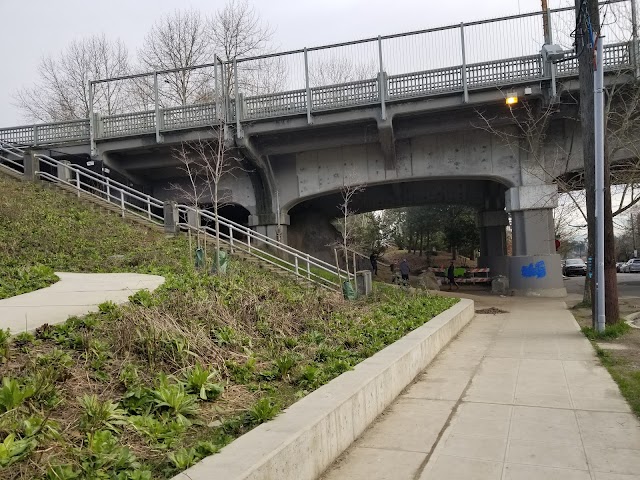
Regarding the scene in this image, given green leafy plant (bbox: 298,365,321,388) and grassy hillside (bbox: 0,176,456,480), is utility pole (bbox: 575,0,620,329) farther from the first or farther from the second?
green leafy plant (bbox: 298,365,321,388)

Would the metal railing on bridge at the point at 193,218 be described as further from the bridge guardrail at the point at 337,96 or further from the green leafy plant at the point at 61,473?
the green leafy plant at the point at 61,473

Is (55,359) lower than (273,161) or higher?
lower

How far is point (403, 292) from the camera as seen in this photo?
13.9 meters

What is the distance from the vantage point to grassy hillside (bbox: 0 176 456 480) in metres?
3.12

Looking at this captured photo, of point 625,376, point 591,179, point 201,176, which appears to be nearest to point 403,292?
point 591,179

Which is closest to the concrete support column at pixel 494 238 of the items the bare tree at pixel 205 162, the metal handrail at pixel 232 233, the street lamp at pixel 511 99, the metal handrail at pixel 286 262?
the street lamp at pixel 511 99

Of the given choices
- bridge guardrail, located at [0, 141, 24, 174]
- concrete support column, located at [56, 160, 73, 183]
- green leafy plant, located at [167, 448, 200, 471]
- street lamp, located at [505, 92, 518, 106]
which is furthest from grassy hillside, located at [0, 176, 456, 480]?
bridge guardrail, located at [0, 141, 24, 174]

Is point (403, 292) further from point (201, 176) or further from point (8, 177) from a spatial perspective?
point (8, 177)

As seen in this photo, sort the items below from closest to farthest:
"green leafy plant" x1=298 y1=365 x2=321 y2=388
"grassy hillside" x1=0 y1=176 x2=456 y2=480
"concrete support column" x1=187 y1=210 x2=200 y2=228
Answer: "grassy hillside" x1=0 y1=176 x2=456 y2=480, "green leafy plant" x1=298 y1=365 x2=321 y2=388, "concrete support column" x1=187 y1=210 x2=200 y2=228

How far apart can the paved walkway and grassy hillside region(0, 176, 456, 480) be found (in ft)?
1.98

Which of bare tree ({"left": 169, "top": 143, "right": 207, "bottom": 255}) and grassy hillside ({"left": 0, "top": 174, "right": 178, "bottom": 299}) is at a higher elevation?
bare tree ({"left": 169, "top": 143, "right": 207, "bottom": 255})

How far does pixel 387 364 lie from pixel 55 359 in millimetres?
3168

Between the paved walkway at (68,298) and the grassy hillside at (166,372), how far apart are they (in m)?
0.60

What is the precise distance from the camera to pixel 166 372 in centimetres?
475
